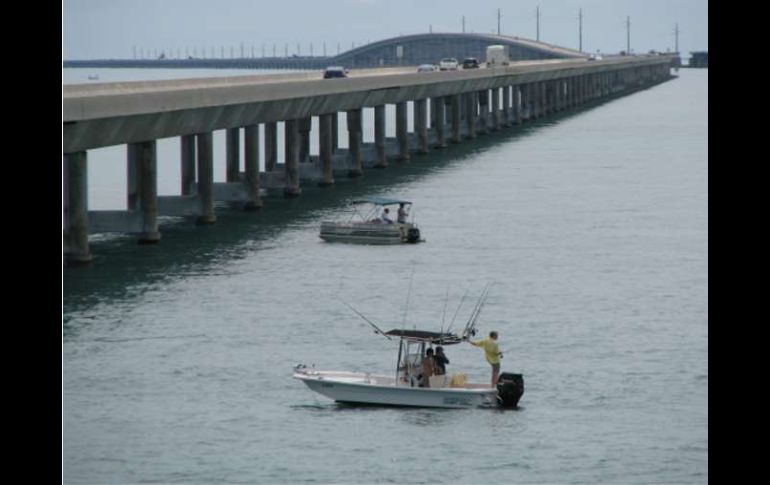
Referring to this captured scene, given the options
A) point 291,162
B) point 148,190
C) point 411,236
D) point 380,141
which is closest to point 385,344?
point 148,190

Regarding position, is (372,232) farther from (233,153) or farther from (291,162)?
(291,162)

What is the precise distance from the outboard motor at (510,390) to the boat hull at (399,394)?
220 millimetres

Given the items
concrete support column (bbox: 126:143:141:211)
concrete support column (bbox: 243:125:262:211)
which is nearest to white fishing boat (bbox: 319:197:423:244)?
concrete support column (bbox: 126:143:141:211)

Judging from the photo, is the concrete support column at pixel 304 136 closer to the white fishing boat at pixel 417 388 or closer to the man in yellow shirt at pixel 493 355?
the white fishing boat at pixel 417 388

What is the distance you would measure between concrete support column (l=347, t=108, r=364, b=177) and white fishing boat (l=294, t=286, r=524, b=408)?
192 feet

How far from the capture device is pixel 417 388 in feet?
119

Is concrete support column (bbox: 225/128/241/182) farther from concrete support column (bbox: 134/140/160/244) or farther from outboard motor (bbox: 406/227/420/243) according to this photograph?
concrete support column (bbox: 134/140/160/244)

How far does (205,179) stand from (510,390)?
33871 millimetres

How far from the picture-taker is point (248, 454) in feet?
106

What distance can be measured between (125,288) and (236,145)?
29207mm

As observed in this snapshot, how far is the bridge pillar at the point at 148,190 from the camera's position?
6088 centimetres
